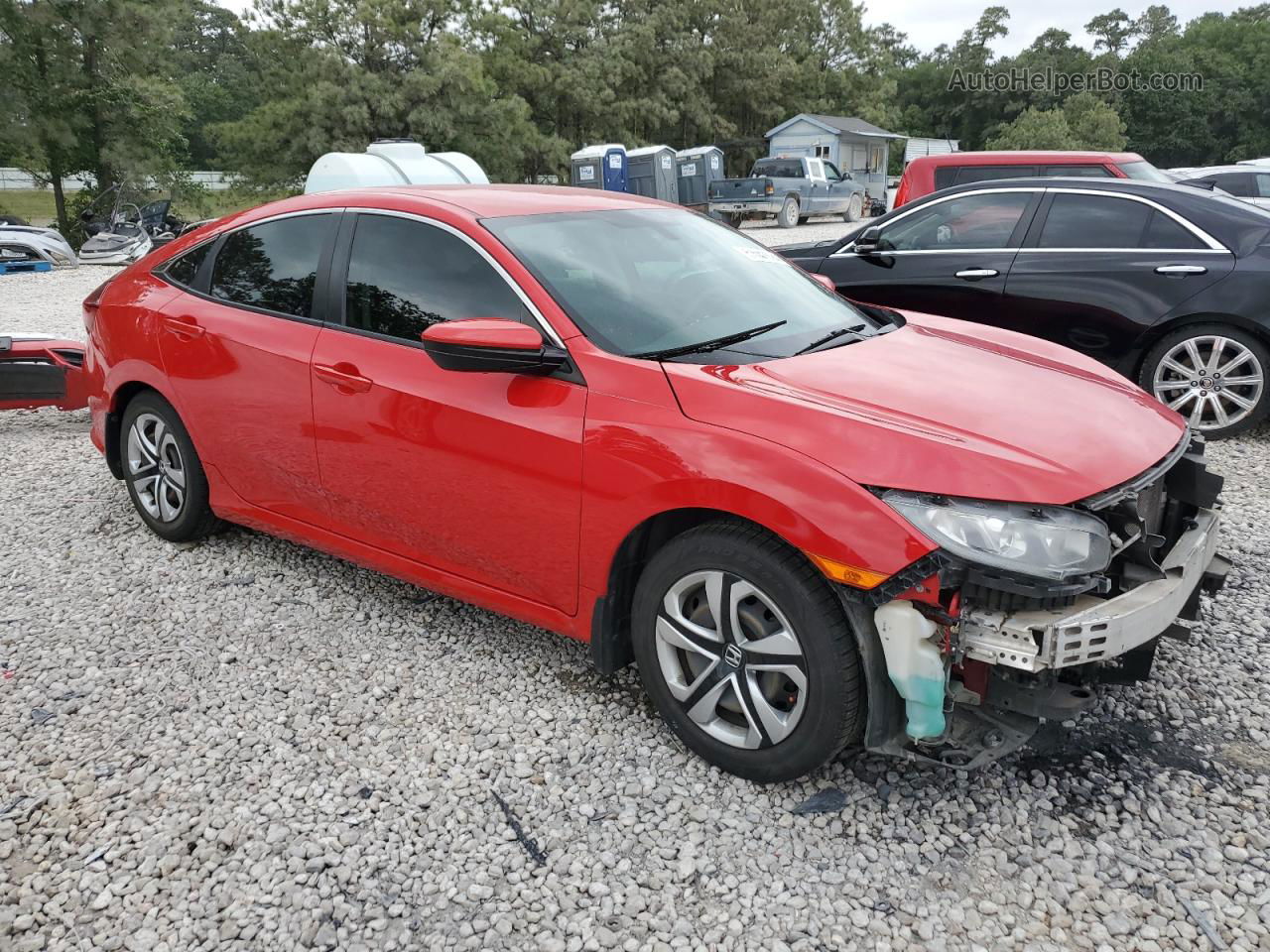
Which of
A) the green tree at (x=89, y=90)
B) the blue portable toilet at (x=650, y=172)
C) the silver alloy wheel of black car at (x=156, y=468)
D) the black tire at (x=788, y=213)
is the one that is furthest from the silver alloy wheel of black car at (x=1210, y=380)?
the green tree at (x=89, y=90)

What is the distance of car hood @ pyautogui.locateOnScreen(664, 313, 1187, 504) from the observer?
2322 mm

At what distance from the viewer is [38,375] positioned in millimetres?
6027

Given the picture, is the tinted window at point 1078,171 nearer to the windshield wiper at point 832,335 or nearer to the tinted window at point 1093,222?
the tinted window at point 1093,222

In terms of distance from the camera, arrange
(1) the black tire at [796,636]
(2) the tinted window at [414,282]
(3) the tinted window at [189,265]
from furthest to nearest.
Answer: (3) the tinted window at [189,265], (2) the tinted window at [414,282], (1) the black tire at [796,636]

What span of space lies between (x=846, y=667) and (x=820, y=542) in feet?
1.10

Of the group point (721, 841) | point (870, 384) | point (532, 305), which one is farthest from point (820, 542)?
point (532, 305)

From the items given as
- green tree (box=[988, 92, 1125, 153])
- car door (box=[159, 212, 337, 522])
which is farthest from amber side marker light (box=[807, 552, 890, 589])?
green tree (box=[988, 92, 1125, 153])

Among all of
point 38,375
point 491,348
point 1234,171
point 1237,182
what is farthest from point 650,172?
point 491,348

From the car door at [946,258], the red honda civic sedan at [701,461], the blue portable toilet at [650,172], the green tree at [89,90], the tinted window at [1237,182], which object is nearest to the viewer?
the red honda civic sedan at [701,461]

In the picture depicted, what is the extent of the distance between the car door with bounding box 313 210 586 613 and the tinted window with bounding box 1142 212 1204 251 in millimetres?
4761

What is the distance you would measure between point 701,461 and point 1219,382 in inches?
185

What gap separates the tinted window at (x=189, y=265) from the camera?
161 inches

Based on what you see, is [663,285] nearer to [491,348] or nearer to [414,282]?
[491,348]

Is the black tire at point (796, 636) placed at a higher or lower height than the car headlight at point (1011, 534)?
lower
